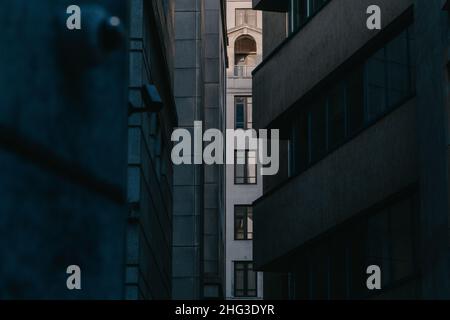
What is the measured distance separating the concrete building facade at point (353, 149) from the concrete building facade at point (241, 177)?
47892 millimetres

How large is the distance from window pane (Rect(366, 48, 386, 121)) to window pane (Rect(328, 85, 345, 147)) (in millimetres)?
1944

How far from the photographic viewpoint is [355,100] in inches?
1276

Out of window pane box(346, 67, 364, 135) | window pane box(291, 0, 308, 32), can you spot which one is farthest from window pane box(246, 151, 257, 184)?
window pane box(346, 67, 364, 135)

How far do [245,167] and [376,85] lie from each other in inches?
2413

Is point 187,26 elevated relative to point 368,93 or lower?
elevated

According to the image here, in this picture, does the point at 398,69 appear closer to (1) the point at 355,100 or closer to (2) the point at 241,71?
(1) the point at 355,100

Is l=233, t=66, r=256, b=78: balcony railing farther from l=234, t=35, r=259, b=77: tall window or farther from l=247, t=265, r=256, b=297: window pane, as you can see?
l=247, t=265, r=256, b=297: window pane

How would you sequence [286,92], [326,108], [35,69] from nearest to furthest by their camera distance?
[35,69]
[326,108]
[286,92]

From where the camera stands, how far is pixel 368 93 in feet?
103

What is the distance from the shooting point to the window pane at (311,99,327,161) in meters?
34.7

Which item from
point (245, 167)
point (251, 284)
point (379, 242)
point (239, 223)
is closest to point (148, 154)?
point (379, 242)
